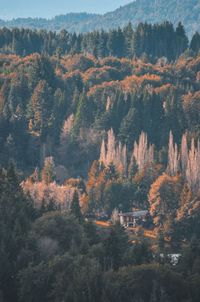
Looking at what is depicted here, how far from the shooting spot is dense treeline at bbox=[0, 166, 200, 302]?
2242 inches

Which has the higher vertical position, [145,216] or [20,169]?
Answer: [20,169]

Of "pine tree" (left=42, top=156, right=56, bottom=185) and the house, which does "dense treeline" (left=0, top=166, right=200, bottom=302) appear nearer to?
the house

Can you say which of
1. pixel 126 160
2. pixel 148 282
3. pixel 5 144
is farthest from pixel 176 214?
pixel 148 282

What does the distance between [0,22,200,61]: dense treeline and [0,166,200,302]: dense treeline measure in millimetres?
76837

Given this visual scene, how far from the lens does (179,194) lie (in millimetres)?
89750

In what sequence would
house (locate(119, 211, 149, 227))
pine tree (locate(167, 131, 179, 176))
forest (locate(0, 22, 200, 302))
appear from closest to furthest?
forest (locate(0, 22, 200, 302)) < house (locate(119, 211, 149, 227)) < pine tree (locate(167, 131, 179, 176))

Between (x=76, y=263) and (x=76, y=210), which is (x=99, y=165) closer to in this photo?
(x=76, y=210)

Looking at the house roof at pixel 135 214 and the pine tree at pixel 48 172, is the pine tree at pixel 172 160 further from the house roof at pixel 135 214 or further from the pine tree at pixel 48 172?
the pine tree at pixel 48 172

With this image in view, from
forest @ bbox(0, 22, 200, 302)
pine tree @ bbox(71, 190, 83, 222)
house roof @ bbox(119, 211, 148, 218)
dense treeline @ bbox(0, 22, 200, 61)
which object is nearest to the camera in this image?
forest @ bbox(0, 22, 200, 302)

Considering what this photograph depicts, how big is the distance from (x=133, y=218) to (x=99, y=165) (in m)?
10.0

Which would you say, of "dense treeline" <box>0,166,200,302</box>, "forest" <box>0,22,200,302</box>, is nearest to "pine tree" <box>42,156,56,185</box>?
"forest" <box>0,22,200,302</box>

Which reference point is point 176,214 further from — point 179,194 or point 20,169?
point 20,169

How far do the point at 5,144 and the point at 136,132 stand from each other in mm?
12192

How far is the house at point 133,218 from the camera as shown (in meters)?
88.0
